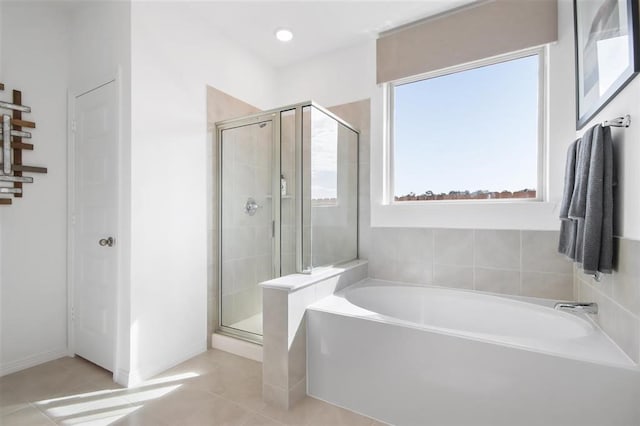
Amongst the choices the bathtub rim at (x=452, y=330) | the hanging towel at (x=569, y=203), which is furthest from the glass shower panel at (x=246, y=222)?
the hanging towel at (x=569, y=203)

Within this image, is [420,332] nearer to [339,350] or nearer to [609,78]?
[339,350]

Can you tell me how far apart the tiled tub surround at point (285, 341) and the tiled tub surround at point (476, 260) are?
0.95m

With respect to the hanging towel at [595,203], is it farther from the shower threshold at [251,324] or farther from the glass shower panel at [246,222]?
the shower threshold at [251,324]

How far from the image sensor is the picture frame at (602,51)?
1.15m

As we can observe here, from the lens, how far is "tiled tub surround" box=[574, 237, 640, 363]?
1.13 m

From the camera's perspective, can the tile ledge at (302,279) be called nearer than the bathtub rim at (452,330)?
No

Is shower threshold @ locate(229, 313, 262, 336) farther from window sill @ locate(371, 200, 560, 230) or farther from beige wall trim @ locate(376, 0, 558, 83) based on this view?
beige wall trim @ locate(376, 0, 558, 83)

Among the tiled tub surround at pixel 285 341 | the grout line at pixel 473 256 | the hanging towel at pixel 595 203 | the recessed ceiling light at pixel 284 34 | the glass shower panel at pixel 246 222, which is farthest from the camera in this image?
the recessed ceiling light at pixel 284 34

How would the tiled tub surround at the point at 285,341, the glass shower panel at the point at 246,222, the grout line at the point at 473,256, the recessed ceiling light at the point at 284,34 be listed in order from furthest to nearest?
the recessed ceiling light at the point at 284,34 → the glass shower panel at the point at 246,222 → the grout line at the point at 473,256 → the tiled tub surround at the point at 285,341

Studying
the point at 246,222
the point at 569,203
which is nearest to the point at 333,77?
the point at 246,222

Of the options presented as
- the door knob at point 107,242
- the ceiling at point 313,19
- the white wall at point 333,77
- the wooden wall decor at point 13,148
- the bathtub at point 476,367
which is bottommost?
the bathtub at point 476,367

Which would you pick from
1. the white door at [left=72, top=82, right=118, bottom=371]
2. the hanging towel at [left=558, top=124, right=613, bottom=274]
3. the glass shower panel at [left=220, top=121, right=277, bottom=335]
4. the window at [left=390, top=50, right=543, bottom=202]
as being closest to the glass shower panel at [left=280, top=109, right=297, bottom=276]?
the glass shower panel at [left=220, top=121, right=277, bottom=335]

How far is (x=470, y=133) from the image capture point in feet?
7.50

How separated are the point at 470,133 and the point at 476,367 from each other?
1664mm
